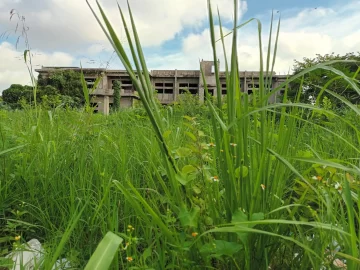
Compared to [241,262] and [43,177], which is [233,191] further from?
[43,177]

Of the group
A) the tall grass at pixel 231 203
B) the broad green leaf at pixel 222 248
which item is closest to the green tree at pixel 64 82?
the tall grass at pixel 231 203

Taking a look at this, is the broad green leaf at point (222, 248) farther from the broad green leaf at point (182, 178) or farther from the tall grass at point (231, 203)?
the broad green leaf at point (182, 178)

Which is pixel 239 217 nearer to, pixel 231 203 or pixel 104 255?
pixel 231 203

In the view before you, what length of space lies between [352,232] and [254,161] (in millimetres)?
278

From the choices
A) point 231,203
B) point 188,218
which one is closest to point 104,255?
point 188,218

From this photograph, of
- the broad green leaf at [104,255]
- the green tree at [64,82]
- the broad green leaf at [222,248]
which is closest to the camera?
the broad green leaf at [104,255]

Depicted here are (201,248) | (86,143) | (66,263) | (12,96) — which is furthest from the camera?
(12,96)

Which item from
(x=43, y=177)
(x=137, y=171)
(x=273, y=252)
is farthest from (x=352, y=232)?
(x=43, y=177)

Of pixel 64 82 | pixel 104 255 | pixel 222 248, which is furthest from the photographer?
pixel 64 82

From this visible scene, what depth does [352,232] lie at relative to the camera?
1.78 ft

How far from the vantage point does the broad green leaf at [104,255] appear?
41 centimetres

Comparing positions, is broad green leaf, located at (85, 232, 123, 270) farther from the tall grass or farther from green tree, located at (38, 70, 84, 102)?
green tree, located at (38, 70, 84, 102)

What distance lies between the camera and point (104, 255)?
432 millimetres

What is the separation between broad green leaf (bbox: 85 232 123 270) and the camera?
413mm
